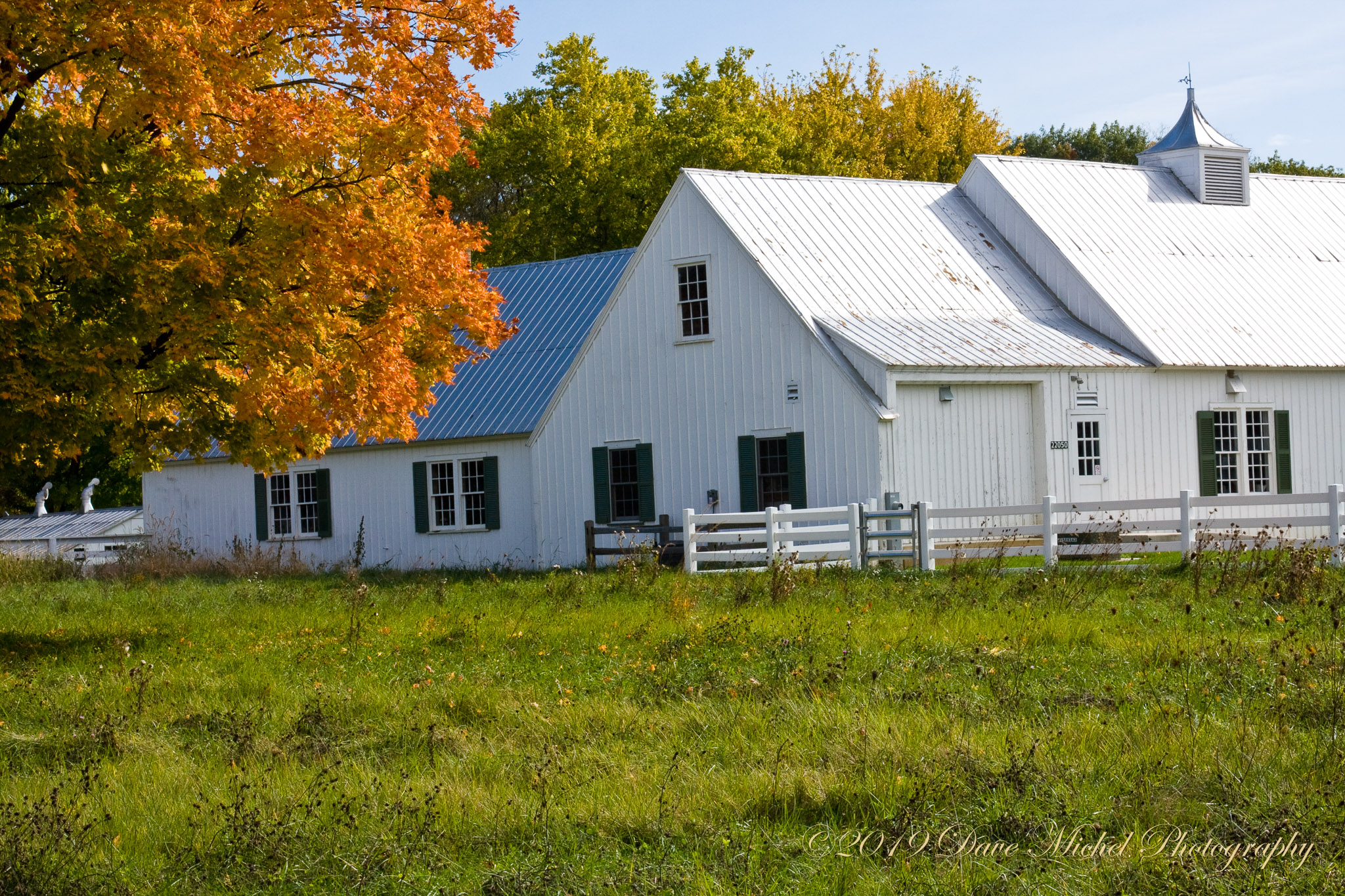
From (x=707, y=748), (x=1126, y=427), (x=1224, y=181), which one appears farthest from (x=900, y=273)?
(x=707, y=748)

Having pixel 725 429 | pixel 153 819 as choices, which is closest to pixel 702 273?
pixel 725 429

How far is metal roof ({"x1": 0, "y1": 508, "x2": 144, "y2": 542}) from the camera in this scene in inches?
1447

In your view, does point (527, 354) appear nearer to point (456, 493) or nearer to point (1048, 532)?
A: point (456, 493)

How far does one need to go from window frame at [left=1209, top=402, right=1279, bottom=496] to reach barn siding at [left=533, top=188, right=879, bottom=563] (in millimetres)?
7408

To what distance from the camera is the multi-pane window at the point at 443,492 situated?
27734 millimetres

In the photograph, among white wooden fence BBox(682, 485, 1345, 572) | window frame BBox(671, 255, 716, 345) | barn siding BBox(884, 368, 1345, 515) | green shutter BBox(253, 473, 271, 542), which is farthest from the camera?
green shutter BBox(253, 473, 271, 542)

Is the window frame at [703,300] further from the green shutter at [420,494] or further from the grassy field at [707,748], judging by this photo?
the grassy field at [707,748]

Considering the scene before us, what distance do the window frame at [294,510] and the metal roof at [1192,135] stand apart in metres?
18.5

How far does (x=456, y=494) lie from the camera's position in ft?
90.5

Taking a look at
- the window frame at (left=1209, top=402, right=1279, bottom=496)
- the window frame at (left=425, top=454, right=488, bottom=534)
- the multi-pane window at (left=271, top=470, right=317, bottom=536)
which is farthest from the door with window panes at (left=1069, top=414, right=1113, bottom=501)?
the multi-pane window at (left=271, top=470, right=317, bottom=536)

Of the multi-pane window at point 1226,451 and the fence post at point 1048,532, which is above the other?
the multi-pane window at point 1226,451

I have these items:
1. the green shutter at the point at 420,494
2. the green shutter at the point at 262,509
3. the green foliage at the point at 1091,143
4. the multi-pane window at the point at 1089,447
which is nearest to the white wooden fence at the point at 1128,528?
the multi-pane window at the point at 1089,447

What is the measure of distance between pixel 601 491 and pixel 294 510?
26.8 feet

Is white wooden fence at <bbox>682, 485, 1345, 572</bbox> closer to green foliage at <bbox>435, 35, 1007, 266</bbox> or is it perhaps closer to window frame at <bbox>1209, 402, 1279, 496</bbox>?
window frame at <bbox>1209, 402, 1279, 496</bbox>
